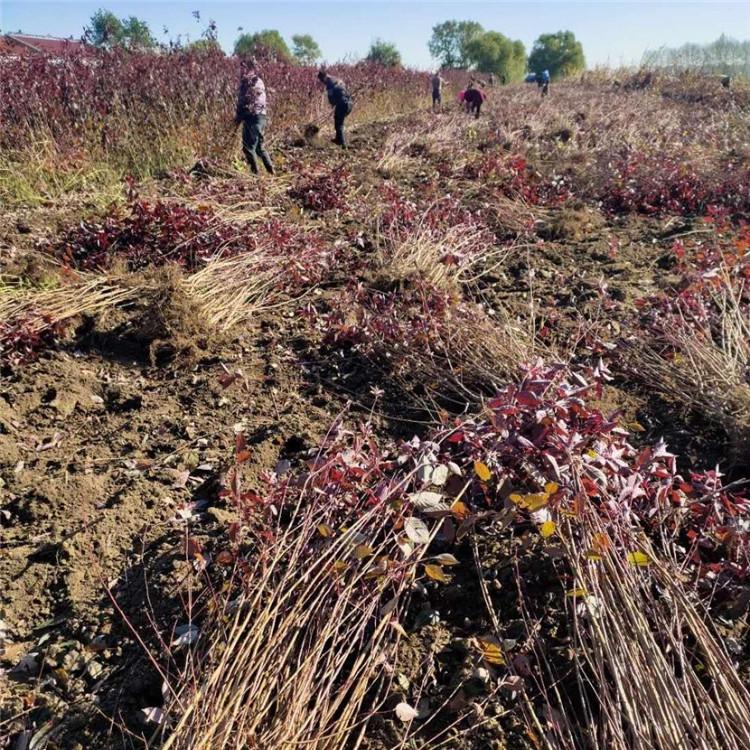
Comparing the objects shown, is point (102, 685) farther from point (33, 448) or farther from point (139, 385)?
point (139, 385)

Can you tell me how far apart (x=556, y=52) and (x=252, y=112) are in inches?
2264

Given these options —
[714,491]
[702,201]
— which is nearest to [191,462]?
[714,491]

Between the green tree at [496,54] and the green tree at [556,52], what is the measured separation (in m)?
2.97

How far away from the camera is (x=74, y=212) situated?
5.76 m

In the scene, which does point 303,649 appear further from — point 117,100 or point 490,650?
point 117,100

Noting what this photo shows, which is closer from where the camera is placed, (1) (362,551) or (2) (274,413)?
(1) (362,551)

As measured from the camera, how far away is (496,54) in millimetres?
56781

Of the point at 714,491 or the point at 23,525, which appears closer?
the point at 714,491

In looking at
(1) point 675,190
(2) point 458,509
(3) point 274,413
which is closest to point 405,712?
(2) point 458,509

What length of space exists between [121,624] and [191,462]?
871 mm

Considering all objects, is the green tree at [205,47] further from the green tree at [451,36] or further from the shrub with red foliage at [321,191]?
the green tree at [451,36]

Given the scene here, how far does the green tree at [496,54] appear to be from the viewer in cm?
5700

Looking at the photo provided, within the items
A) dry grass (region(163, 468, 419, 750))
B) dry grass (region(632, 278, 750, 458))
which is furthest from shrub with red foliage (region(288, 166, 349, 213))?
dry grass (region(163, 468, 419, 750))

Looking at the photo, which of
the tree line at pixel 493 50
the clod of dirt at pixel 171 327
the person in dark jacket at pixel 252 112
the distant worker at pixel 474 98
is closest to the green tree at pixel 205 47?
the person in dark jacket at pixel 252 112
